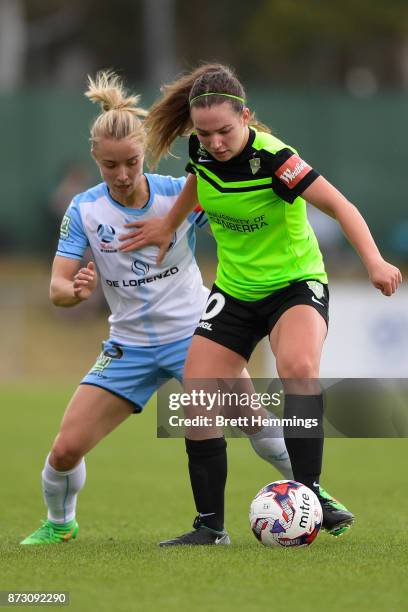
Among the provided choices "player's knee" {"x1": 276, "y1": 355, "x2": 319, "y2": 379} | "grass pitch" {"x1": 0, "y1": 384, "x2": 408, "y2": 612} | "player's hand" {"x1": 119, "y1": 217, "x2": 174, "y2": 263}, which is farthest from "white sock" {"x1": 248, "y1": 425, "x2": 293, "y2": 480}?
"player's hand" {"x1": 119, "y1": 217, "x2": 174, "y2": 263}

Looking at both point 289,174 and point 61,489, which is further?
point 61,489

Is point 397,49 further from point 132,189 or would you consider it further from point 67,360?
point 132,189

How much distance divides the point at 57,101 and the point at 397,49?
49.0 feet

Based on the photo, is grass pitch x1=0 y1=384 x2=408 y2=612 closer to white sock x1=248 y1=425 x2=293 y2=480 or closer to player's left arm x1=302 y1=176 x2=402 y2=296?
white sock x1=248 y1=425 x2=293 y2=480

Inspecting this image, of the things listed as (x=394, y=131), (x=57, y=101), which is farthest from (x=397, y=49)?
(x=57, y=101)

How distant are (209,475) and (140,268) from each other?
1180mm

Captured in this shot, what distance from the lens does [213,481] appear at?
19.1 feet

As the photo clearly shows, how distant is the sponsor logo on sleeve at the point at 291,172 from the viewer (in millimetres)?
5586

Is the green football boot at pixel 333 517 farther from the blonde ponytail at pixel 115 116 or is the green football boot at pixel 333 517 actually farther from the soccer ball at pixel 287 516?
the blonde ponytail at pixel 115 116

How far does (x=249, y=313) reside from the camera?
5816 mm

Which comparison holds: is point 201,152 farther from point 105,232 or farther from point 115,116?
point 105,232

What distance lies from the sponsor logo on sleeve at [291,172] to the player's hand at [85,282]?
0.98 m
